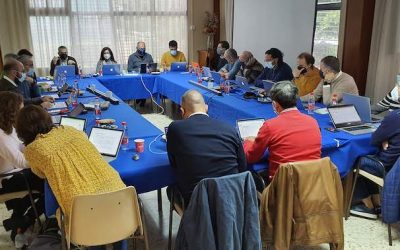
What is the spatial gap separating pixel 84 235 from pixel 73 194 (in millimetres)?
204

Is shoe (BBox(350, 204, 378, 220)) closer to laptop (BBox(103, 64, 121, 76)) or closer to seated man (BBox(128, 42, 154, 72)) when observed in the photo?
laptop (BBox(103, 64, 121, 76))

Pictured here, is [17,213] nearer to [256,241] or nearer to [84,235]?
[84,235]

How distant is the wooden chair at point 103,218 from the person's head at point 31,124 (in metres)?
0.50

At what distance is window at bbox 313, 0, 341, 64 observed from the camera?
555 cm

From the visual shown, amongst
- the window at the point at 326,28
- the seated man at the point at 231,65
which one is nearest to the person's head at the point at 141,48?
the seated man at the point at 231,65

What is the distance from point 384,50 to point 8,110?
445cm

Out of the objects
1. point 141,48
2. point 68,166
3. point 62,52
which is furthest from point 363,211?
point 62,52

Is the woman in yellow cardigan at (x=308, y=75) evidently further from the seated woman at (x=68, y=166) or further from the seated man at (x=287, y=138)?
the seated woman at (x=68, y=166)

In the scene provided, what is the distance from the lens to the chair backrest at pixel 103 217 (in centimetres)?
172

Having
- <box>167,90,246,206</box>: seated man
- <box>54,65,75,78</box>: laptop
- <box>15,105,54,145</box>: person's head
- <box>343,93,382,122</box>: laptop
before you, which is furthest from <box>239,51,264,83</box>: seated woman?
<box>15,105,54,145</box>: person's head

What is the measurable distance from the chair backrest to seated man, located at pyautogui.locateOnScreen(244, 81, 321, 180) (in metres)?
0.88

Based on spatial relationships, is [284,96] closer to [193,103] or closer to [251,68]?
[193,103]

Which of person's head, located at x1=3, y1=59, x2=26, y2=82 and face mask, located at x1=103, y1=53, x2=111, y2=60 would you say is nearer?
person's head, located at x1=3, y1=59, x2=26, y2=82

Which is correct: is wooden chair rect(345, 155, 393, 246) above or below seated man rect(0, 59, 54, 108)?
below
